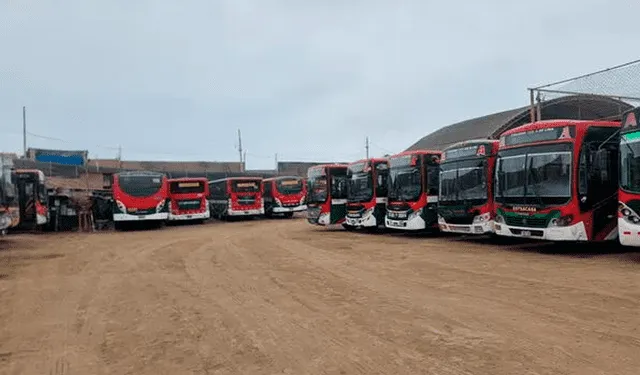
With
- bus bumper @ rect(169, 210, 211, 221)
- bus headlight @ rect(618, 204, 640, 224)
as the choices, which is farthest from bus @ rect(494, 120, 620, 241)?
bus bumper @ rect(169, 210, 211, 221)

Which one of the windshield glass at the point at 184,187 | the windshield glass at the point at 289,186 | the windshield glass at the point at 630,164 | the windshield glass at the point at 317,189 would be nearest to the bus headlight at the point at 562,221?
the windshield glass at the point at 630,164

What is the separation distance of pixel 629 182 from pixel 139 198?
21.3m

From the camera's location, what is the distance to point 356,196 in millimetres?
20047

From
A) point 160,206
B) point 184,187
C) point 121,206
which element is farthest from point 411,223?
point 184,187

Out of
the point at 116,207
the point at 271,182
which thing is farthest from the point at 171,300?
the point at 271,182

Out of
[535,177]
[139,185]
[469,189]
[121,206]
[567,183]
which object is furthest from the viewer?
[139,185]

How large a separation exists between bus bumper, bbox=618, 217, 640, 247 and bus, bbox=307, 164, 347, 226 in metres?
12.0

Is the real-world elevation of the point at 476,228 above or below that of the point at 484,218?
below

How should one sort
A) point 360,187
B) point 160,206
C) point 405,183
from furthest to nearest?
point 160,206, point 360,187, point 405,183

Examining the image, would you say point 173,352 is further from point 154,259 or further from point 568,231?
point 568,231

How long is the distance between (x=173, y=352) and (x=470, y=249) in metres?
10.0

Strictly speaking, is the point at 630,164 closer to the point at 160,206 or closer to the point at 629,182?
the point at 629,182

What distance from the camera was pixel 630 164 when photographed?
1046 centimetres

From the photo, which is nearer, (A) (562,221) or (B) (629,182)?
(B) (629,182)
